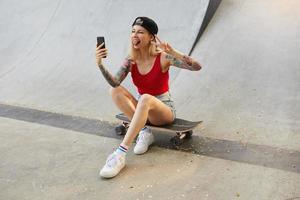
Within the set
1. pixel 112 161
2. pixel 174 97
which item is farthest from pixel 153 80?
pixel 174 97

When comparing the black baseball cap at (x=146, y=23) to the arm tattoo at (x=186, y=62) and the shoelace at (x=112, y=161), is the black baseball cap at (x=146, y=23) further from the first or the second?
the shoelace at (x=112, y=161)

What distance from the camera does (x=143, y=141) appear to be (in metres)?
3.56

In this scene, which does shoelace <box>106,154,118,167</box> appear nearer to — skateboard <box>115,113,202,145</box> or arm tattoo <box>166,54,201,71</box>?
skateboard <box>115,113,202,145</box>

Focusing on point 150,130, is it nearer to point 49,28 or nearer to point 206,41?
point 206,41

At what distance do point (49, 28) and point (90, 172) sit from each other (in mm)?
3408

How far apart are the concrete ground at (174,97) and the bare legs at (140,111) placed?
0.24 metres

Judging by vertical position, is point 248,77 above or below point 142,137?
above

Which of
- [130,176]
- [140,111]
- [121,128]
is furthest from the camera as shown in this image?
[121,128]

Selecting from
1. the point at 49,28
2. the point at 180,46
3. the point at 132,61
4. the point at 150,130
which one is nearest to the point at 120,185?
the point at 150,130

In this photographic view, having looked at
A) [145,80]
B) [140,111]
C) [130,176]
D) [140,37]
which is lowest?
[130,176]

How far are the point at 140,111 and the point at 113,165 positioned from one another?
0.43m

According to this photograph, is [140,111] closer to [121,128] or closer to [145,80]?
[145,80]

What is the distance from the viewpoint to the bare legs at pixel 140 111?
3.31 m

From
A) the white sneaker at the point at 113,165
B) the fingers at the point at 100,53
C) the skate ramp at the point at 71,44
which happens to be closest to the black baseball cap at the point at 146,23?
the fingers at the point at 100,53
